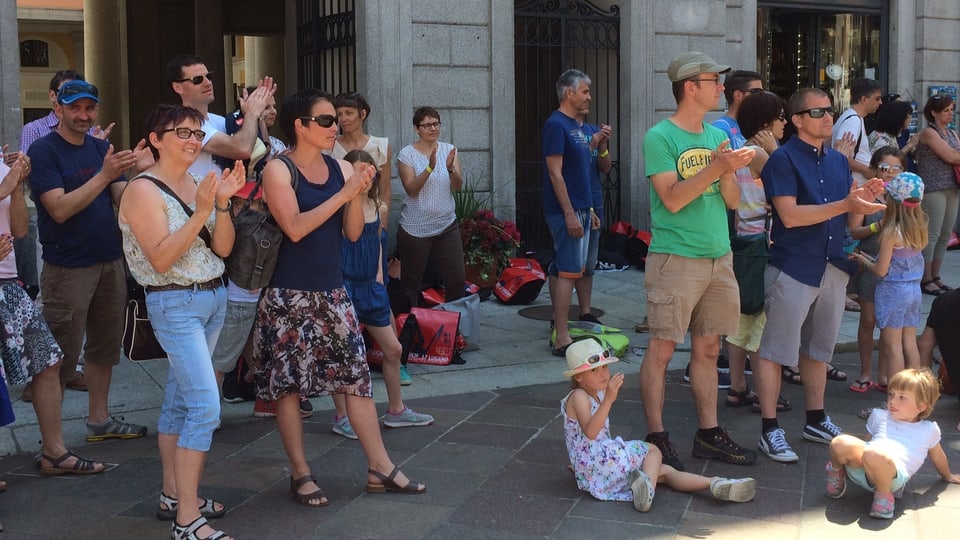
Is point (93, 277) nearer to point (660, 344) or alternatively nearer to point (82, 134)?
point (82, 134)

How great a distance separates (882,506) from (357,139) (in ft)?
13.1

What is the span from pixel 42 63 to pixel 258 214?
1333 inches

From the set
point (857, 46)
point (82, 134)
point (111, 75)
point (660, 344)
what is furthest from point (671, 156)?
point (111, 75)

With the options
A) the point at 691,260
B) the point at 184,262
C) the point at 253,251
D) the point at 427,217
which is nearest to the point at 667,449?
the point at 691,260

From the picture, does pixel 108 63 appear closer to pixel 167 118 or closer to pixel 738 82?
pixel 738 82

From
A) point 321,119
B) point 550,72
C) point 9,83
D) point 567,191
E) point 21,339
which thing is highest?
point 550,72

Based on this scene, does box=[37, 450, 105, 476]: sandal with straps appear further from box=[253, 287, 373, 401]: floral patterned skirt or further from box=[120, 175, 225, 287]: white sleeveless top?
box=[120, 175, 225, 287]: white sleeveless top

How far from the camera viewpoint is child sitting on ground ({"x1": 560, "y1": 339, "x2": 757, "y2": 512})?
15.4 ft

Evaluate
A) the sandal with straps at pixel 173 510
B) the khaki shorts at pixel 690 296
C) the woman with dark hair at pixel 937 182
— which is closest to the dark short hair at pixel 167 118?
the sandal with straps at pixel 173 510

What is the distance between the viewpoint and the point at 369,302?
576 cm

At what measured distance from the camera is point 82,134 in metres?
5.58

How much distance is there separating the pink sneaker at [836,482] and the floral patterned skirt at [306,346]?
2050 millimetres

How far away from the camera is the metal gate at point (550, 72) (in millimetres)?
11266

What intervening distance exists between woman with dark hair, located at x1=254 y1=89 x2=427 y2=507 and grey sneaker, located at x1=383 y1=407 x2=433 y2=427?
105cm
